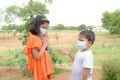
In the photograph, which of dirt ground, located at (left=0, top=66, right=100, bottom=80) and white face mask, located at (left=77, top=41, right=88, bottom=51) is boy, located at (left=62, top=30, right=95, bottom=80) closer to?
white face mask, located at (left=77, top=41, right=88, bottom=51)

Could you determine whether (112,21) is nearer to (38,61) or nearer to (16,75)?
(16,75)

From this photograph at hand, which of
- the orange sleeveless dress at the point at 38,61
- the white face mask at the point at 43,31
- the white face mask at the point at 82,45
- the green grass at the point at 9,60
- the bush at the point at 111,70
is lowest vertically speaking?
the green grass at the point at 9,60

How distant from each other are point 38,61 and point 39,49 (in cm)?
17

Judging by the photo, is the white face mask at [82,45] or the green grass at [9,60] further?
the green grass at [9,60]

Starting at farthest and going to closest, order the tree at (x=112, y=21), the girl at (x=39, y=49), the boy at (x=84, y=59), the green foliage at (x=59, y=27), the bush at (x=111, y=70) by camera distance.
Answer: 1. the green foliage at (x=59, y=27)
2. the tree at (x=112, y=21)
3. the bush at (x=111, y=70)
4. the girl at (x=39, y=49)
5. the boy at (x=84, y=59)

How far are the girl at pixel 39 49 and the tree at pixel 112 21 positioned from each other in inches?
1164

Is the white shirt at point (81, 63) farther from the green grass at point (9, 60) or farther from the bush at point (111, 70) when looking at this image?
the green grass at point (9, 60)

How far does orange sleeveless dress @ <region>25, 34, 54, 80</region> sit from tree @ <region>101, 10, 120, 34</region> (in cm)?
2955

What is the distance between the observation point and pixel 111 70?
6.25m

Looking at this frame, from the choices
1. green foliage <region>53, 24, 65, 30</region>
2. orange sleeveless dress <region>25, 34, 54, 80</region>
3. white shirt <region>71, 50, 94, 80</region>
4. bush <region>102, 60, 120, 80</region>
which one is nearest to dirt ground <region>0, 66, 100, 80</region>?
bush <region>102, 60, 120, 80</region>

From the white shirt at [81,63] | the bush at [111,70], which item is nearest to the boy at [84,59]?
the white shirt at [81,63]

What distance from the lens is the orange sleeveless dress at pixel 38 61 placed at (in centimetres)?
376

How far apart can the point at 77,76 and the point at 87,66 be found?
243 millimetres

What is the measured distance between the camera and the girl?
374 cm
